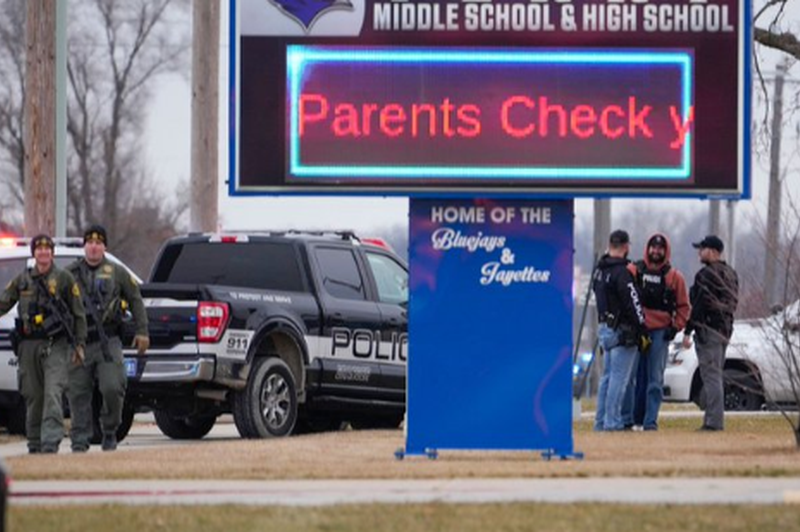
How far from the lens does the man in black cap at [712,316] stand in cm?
2066

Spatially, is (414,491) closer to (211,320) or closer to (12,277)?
(211,320)

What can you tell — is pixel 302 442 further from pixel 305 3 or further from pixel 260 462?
pixel 305 3

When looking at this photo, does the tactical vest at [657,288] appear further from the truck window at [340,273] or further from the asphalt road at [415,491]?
the asphalt road at [415,491]

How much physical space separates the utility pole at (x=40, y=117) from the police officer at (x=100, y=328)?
728cm

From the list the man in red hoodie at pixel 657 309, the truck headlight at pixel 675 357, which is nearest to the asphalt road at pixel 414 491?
the man in red hoodie at pixel 657 309

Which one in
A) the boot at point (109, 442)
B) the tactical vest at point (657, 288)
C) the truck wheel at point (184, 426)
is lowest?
the truck wheel at point (184, 426)

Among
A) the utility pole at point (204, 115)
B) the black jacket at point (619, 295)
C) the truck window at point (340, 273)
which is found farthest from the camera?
the utility pole at point (204, 115)

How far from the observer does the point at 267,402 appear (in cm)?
2078

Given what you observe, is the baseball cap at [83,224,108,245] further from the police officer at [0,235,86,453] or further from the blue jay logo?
the blue jay logo

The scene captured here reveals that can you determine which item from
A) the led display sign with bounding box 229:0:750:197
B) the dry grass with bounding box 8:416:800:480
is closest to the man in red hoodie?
the dry grass with bounding box 8:416:800:480

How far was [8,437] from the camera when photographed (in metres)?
23.3

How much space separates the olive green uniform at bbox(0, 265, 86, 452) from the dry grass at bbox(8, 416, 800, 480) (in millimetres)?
852

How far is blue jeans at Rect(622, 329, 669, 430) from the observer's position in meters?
21.6

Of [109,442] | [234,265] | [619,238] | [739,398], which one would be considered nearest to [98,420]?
[234,265]
